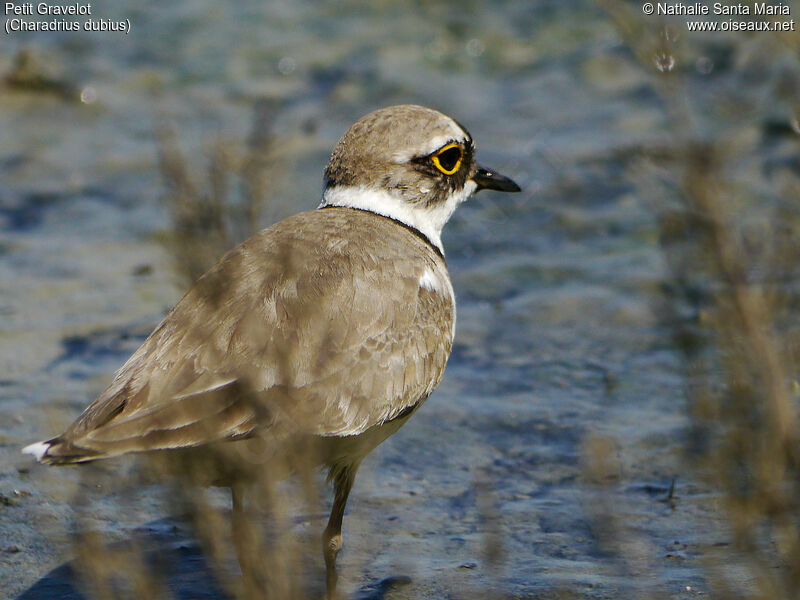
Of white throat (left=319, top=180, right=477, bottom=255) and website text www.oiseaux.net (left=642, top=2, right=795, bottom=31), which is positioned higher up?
website text www.oiseaux.net (left=642, top=2, right=795, bottom=31)

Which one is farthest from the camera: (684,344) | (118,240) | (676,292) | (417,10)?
(417,10)

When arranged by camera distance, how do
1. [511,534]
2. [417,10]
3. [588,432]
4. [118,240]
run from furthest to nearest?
1. [417,10]
2. [118,240]
3. [588,432]
4. [511,534]

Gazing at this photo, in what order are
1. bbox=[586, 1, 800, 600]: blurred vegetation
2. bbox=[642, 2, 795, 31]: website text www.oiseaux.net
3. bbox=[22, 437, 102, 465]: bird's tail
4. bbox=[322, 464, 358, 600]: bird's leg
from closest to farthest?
1. bbox=[586, 1, 800, 600]: blurred vegetation
2. bbox=[22, 437, 102, 465]: bird's tail
3. bbox=[322, 464, 358, 600]: bird's leg
4. bbox=[642, 2, 795, 31]: website text www.oiseaux.net

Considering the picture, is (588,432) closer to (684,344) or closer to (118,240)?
(684,344)

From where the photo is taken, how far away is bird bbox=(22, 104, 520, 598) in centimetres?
437

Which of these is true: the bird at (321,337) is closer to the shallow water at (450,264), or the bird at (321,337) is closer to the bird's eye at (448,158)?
the bird's eye at (448,158)

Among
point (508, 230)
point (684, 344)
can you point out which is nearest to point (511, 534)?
point (684, 344)

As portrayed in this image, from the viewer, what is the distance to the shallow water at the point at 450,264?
5684 millimetres

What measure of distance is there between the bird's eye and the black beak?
0.26m

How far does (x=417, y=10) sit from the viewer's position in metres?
12.8

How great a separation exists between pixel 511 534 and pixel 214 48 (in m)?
8.18

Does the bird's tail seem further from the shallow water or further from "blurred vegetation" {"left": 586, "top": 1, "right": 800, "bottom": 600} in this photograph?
"blurred vegetation" {"left": 586, "top": 1, "right": 800, "bottom": 600}

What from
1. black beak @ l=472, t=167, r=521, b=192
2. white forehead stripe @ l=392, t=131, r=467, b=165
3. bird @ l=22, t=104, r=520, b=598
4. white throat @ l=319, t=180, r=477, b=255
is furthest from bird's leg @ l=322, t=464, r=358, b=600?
black beak @ l=472, t=167, r=521, b=192

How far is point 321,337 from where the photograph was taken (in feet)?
15.8
